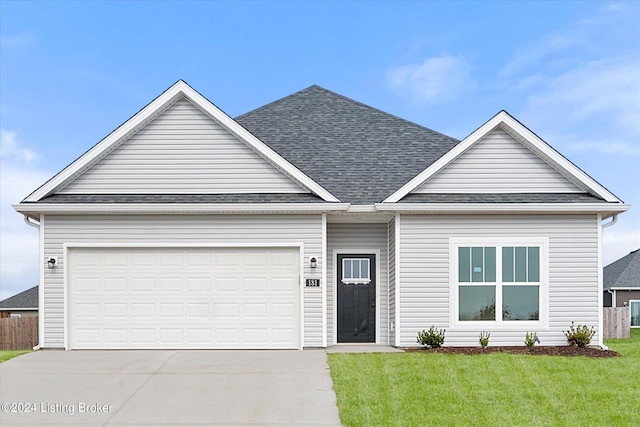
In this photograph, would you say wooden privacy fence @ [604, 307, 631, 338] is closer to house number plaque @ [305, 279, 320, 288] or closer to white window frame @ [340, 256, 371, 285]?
white window frame @ [340, 256, 371, 285]

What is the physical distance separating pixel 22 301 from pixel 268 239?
24.0 metres

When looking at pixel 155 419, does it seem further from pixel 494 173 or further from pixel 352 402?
pixel 494 173

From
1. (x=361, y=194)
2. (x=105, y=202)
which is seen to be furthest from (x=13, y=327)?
(x=361, y=194)

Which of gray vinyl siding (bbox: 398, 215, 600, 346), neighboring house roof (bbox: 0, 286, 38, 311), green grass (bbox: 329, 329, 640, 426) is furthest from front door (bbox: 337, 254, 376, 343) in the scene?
neighboring house roof (bbox: 0, 286, 38, 311)

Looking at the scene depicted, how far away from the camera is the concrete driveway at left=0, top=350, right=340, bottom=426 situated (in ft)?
28.9

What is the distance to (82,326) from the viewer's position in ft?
46.5

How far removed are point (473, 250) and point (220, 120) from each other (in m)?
6.39

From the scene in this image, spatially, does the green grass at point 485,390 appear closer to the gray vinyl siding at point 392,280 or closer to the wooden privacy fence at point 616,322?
the gray vinyl siding at point 392,280

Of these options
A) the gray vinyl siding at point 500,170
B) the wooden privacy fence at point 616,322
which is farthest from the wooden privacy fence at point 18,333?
the wooden privacy fence at point 616,322

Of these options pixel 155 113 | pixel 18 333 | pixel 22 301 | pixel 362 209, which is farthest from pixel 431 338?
pixel 22 301

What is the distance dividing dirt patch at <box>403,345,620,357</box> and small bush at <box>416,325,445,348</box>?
0.14 metres

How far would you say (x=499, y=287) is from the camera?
46.8 feet

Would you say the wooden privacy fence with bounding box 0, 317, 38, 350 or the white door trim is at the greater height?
the white door trim

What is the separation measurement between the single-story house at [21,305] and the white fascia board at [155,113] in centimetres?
2034
